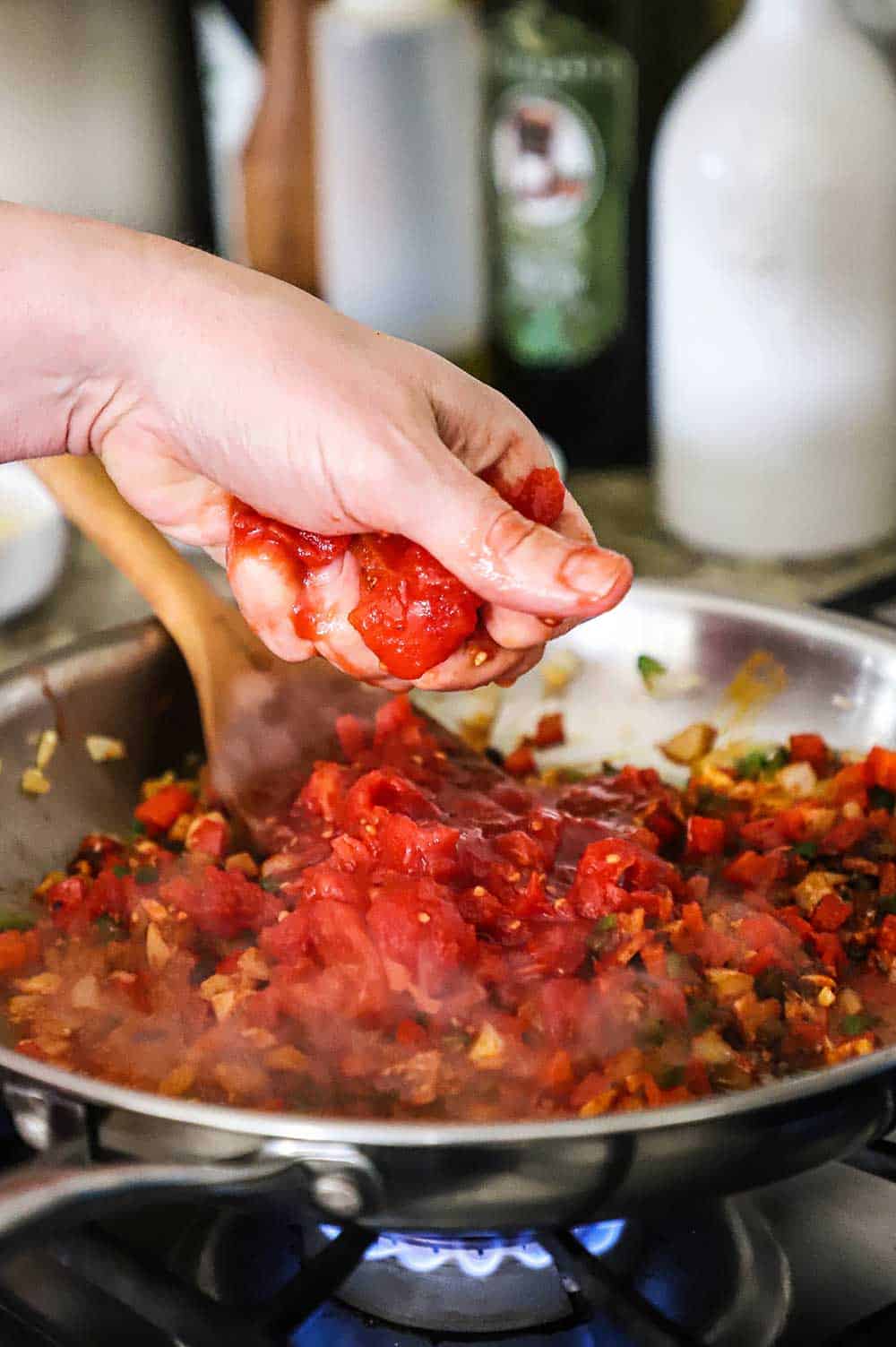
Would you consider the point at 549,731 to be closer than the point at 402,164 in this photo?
Yes

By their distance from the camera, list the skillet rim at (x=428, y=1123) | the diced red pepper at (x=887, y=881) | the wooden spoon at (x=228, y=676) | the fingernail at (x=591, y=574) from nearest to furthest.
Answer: the skillet rim at (x=428, y=1123), the fingernail at (x=591, y=574), the diced red pepper at (x=887, y=881), the wooden spoon at (x=228, y=676)

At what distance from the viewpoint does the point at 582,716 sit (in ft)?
4.12

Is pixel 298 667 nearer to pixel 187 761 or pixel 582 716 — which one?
pixel 187 761

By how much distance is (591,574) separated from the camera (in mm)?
748

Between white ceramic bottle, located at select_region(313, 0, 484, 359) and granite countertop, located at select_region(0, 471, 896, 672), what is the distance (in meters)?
0.33

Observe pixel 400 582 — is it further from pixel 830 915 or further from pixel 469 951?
pixel 830 915

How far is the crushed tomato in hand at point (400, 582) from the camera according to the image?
0.87 m

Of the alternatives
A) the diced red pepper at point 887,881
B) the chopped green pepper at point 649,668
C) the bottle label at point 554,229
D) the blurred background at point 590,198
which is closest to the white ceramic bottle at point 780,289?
the blurred background at point 590,198

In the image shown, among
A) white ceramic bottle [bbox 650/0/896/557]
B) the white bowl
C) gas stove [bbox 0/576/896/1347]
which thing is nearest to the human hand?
gas stove [bbox 0/576/896/1347]

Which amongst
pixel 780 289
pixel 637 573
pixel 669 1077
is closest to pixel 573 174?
pixel 780 289

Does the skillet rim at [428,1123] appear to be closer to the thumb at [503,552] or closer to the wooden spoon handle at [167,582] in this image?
the thumb at [503,552]

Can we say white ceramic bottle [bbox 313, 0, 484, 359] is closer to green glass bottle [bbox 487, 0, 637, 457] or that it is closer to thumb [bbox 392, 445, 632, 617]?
green glass bottle [bbox 487, 0, 637, 457]

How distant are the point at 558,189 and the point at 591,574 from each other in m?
1.13

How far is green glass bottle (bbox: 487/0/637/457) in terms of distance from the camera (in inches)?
67.7
